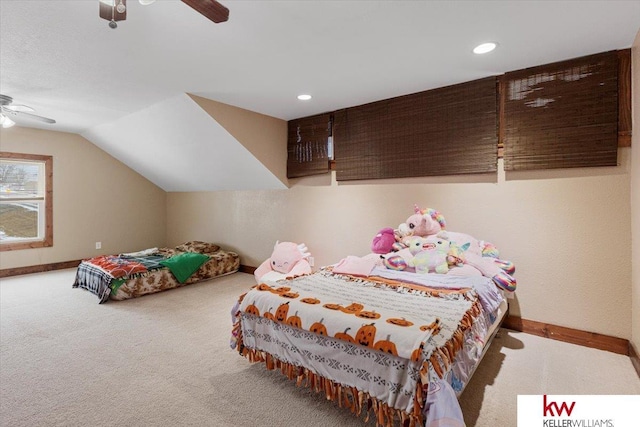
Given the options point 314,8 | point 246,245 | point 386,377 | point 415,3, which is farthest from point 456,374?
point 246,245

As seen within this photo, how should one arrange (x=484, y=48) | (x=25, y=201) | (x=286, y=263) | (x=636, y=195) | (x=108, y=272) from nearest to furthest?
(x=636, y=195)
(x=484, y=48)
(x=108, y=272)
(x=286, y=263)
(x=25, y=201)

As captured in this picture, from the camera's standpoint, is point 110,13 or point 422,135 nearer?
point 110,13

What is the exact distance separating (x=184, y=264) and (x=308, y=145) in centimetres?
240

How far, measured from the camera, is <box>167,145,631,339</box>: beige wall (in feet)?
8.15

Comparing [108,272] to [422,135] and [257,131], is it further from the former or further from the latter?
[422,135]

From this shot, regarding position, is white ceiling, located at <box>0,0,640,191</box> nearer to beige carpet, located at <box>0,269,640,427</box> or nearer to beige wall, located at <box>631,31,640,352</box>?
beige wall, located at <box>631,31,640,352</box>

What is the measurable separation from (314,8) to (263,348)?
216 centimetres

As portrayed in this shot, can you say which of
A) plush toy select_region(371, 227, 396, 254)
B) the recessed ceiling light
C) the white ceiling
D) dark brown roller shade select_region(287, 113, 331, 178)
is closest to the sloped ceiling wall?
dark brown roller shade select_region(287, 113, 331, 178)

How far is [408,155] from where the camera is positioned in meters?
3.49

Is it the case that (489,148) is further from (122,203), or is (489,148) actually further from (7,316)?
(122,203)

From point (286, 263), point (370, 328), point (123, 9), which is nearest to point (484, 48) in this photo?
point (370, 328)

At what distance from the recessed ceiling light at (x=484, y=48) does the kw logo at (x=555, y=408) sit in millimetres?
2335

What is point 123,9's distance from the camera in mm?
1222

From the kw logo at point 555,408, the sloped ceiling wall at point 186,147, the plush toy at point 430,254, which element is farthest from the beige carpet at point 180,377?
the sloped ceiling wall at point 186,147
